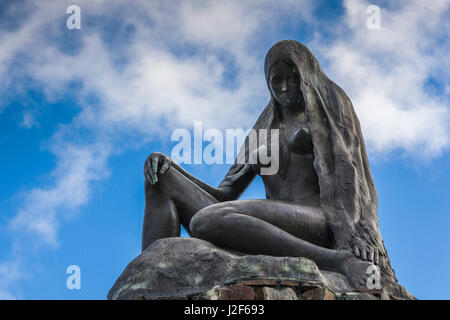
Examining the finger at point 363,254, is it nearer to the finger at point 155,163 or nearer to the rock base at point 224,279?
the rock base at point 224,279

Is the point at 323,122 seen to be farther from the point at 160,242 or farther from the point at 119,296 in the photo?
the point at 119,296

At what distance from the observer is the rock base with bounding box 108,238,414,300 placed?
21.8 feet

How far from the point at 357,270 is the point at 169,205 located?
2179mm

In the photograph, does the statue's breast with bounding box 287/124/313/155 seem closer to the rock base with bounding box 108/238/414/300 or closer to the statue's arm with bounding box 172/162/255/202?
the statue's arm with bounding box 172/162/255/202

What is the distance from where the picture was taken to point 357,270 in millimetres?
7109

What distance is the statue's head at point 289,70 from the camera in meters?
8.62

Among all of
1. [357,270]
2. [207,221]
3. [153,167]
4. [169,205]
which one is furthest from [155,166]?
[357,270]

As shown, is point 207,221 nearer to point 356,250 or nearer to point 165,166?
point 165,166

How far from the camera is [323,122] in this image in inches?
336

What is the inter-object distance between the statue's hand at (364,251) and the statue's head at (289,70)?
199cm

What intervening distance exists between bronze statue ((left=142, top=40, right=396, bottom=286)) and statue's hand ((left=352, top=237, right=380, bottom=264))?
11mm

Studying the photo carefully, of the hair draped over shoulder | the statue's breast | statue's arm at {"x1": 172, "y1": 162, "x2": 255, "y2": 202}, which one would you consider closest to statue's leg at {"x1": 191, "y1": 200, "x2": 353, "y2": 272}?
the hair draped over shoulder
